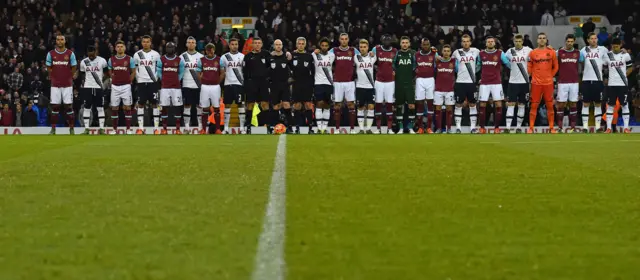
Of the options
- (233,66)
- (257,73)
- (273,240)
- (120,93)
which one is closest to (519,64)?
(257,73)

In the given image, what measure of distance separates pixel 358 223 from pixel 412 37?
25.1 m

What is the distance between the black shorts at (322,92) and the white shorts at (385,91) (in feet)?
3.70

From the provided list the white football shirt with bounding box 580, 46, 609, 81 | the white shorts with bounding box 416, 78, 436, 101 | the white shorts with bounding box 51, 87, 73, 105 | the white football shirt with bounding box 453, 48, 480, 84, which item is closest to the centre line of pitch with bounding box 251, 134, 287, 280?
the white shorts with bounding box 416, 78, 436, 101

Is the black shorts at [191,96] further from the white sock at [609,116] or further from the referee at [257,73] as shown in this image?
the white sock at [609,116]

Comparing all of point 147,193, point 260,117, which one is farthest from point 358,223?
point 260,117

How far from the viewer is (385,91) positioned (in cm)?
2070

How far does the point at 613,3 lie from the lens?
111 feet

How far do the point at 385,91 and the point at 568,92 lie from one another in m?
4.35

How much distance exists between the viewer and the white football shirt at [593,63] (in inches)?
805

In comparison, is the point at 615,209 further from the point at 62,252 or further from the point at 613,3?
the point at 613,3

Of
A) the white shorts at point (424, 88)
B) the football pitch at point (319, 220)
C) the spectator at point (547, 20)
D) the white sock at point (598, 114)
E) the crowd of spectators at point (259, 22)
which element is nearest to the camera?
the football pitch at point (319, 220)

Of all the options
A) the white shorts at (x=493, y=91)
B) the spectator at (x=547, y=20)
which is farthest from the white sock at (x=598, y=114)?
the spectator at (x=547, y=20)

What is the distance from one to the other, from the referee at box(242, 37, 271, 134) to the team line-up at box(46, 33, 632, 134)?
0.08 ft

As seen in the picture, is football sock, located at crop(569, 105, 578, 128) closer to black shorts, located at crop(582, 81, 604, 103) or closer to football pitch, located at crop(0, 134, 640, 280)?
black shorts, located at crop(582, 81, 604, 103)
